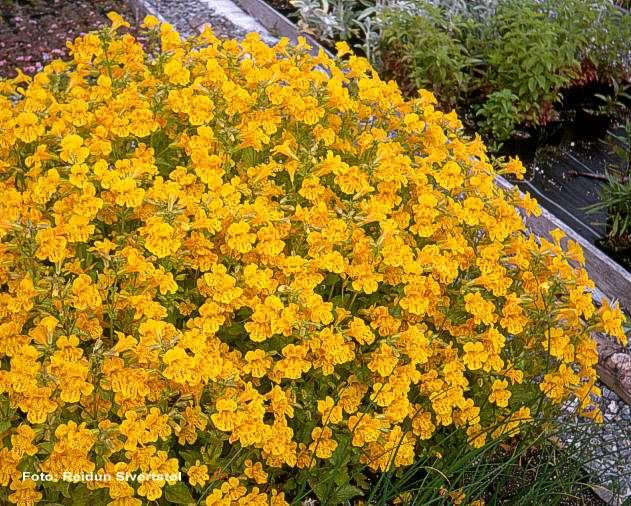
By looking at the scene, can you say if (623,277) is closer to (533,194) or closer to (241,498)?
(533,194)

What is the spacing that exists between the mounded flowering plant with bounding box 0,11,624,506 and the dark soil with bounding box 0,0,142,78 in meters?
3.30

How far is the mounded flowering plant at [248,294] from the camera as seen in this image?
208 centimetres

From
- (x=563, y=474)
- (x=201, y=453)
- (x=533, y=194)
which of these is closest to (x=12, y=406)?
(x=201, y=453)

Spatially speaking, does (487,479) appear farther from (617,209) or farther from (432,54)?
(432,54)

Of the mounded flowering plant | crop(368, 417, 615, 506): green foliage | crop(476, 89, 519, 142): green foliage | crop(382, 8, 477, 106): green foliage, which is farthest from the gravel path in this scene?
crop(368, 417, 615, 506): green foliage

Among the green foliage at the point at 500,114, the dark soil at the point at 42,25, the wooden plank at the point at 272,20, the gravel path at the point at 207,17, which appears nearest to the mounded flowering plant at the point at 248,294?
the green foliage at the point at 500,114

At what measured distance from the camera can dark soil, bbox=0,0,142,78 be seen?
602cm

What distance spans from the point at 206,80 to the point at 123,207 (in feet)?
2.08

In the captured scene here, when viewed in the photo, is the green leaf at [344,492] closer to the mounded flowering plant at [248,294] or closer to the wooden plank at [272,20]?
the mounded flowering plant at [248,294]

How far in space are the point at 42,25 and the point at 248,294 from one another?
521cm

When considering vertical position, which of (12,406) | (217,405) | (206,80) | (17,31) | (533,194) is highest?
(206,80)

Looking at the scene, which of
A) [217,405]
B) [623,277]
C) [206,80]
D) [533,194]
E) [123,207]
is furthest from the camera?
[533,194]

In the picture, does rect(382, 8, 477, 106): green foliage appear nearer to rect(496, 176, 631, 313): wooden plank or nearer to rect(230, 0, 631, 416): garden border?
rect(230, 0, 631, 416): garden border

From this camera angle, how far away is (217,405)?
6.73ft
